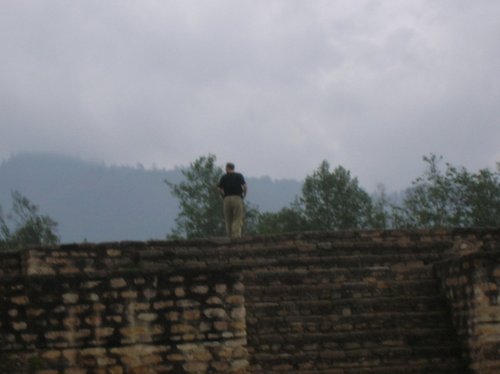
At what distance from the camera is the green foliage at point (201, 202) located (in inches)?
1536

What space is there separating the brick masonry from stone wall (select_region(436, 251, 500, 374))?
0.01 metres

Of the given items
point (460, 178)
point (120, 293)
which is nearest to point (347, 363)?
point (120, 293)

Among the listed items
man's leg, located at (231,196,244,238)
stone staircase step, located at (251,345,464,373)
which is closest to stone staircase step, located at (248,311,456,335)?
stone staircase step, located at (251,345,464,373)

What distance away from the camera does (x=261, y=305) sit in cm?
1230

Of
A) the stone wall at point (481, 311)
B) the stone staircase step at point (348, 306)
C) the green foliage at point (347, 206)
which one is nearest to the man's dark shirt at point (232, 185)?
the stone staircase step at point (348, 306)

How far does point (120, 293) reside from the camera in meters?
9.87

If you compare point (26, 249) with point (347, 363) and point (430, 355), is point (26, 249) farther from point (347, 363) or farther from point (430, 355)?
point (430, 355)

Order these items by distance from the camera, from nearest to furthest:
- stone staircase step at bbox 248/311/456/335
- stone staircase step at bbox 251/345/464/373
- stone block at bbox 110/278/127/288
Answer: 1. stone block at bbox 110/278/127/288
2. stone staircase step at bbox 251/345/464/373
3. stone staircase step at bbox 248/311/456/335

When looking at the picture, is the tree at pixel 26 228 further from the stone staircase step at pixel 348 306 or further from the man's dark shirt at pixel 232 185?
the stone staircase step at pixel 348 306

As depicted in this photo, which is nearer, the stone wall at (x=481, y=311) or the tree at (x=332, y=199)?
the stone wall at (x=481, y=311)

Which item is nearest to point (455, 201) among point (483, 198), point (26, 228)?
point (483, 198)

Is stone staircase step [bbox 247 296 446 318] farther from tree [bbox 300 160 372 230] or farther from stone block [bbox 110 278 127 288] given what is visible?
tree [bbox 300 160 372 230]

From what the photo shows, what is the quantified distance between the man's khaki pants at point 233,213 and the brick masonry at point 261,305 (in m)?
1.24

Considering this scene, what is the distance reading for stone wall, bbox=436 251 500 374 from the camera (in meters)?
11.1
